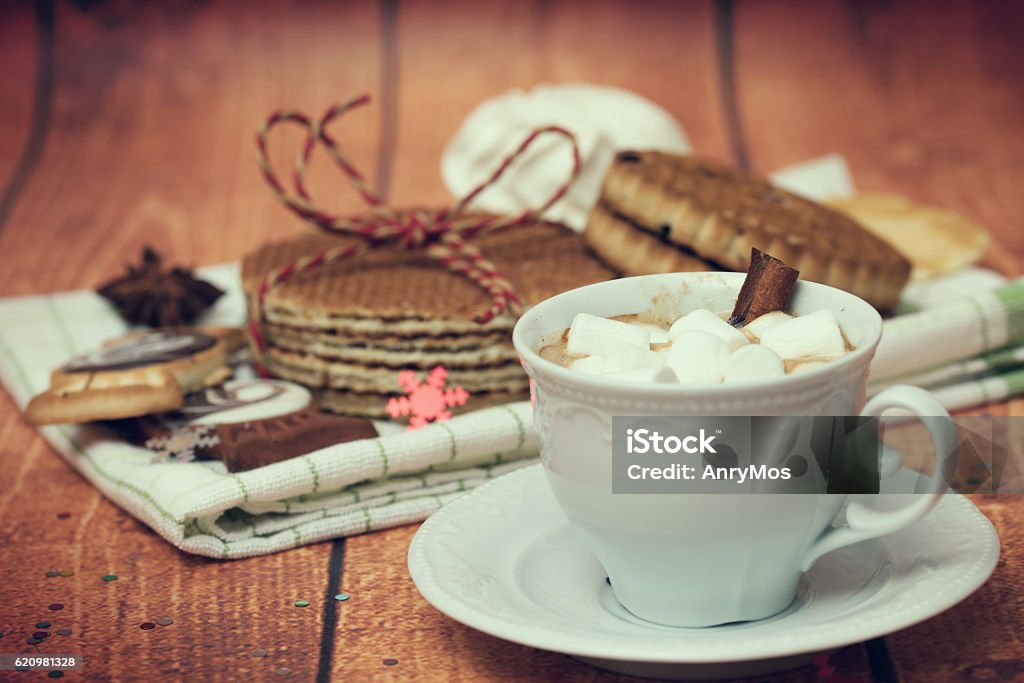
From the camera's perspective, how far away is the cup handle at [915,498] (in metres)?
0.85

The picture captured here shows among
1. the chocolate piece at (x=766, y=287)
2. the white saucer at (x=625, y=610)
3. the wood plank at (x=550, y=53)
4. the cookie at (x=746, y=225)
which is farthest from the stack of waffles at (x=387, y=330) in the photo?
the wood plank at (x=550, y=53)

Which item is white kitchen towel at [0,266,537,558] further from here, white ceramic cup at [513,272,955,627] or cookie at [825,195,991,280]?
cookie at [825,195,991,280]

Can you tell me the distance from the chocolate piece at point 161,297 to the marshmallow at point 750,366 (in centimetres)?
115

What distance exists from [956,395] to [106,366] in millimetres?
1039

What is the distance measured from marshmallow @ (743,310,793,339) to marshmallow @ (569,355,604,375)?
13cm

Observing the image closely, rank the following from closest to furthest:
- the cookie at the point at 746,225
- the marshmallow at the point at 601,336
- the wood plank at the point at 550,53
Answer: the marshmallow at the point at 601,336, the cookie at the point at 746,225, the wood plank at the point at 550,53

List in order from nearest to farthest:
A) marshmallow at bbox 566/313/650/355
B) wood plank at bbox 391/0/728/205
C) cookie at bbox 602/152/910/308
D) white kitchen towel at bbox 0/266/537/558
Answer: marshmallow at bbox 566/313/650/355 → white kitchen towel at bbox 0/266/537/558 → cookie at bbox 602/152/910/308 → wood plank at bbox 391/0/728/205

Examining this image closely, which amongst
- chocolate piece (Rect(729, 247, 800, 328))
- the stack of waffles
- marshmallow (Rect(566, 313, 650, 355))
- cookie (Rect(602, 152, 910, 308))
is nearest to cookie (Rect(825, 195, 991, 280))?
cookie (Rect(602, 152, 910, 308))

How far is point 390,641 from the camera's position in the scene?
1.04 metres

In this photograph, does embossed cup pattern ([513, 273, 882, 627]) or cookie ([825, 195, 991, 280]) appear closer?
embossed cup pattern ([513, 273, 882, 627])

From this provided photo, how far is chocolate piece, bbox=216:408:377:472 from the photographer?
131 cm

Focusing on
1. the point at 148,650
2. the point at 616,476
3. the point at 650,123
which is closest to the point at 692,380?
the point at 616,476

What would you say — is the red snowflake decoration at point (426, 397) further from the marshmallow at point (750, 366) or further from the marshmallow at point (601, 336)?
the marshmallow at point (750, 366)

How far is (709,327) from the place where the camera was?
94 centimetres
